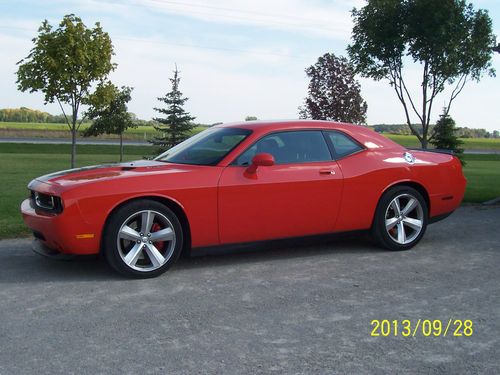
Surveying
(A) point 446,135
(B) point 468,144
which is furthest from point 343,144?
(B) point 468,144

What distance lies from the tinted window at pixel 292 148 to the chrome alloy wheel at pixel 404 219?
1012mm

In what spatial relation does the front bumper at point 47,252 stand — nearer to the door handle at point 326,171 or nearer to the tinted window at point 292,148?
the tinted window at point 292,148

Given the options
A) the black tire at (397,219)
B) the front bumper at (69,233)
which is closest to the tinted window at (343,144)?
the black tire at (397,219)

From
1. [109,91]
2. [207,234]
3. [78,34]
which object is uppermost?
[78,34]

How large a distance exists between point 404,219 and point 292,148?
63.9 inches

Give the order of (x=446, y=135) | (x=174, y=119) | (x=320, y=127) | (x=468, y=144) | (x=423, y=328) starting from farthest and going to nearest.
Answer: (x=468, y=144) → (x=446, y=135) → (x=174, y=119) → (x=320, y=127) → (x=423, y=328)

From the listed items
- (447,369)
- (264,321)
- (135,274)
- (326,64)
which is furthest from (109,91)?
(447,369)

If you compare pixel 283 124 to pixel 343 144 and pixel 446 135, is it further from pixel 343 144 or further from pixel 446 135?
pixel 446 135

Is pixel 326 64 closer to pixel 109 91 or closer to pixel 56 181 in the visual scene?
pixel 109 91

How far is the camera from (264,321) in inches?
162

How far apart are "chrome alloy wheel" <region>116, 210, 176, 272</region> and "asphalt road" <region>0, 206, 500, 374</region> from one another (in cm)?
20

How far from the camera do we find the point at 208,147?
237 inches

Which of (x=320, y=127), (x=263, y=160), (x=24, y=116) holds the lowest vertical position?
(x=263, y=160)

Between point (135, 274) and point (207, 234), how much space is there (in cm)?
77
